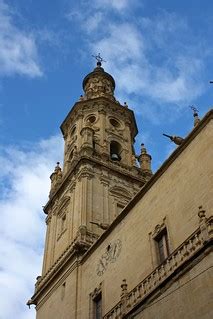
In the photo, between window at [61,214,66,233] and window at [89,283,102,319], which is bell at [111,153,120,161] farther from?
window at [89,283,102,319]

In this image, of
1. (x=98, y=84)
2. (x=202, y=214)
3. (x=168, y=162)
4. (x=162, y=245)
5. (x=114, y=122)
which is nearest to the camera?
(x=202, y=214)

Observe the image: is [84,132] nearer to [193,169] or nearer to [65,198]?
[65,198]

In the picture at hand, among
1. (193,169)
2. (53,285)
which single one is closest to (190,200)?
(193,169)

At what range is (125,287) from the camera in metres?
19.3

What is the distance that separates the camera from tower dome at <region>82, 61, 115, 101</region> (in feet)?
141

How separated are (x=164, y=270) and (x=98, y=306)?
6.65 m

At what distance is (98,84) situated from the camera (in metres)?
45.5

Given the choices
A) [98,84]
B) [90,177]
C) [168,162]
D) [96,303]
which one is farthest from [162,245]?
[98,84]

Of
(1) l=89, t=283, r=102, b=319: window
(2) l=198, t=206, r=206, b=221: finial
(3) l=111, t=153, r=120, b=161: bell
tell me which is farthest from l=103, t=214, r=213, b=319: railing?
(3) l=111, t=153, r=120, b=161: bell

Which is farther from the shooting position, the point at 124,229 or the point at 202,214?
the point at 124,229

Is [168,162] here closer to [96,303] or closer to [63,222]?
[96,303]

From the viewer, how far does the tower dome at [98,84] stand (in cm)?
4309

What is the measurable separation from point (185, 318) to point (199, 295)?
86cm

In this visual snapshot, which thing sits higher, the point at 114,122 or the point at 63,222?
the point at 114,122
